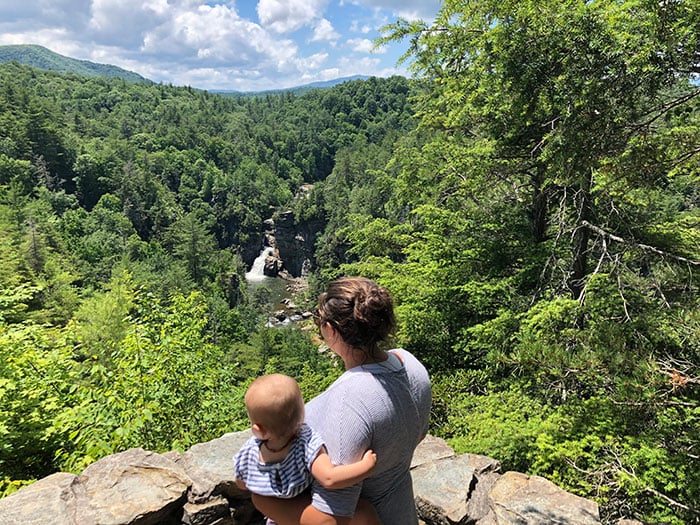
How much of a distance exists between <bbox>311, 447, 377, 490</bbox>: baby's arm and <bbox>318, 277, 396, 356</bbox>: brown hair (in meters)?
0.34

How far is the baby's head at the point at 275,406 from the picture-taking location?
4.67 ft

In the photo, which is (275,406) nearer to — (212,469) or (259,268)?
(212,469)

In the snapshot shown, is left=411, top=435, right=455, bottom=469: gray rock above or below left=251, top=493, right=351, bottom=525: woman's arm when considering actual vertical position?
below

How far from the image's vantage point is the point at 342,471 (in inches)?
50.1

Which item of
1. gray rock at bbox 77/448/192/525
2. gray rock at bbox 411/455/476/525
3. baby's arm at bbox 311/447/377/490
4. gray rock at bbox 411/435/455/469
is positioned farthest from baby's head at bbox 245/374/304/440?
gray rock at bbox 411/435/455/469

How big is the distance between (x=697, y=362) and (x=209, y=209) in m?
84.6

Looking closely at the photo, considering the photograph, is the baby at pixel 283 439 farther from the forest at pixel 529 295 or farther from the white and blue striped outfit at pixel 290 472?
the forest at pixel 529 295

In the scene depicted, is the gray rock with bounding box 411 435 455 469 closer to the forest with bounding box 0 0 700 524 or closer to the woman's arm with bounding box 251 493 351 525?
the forest with bounding box 0 0 700 524

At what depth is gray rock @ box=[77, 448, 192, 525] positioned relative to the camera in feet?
8.05

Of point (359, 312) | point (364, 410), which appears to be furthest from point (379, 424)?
point (359, 312)

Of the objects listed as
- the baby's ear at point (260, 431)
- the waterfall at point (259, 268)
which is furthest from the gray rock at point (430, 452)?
the waterfall at point (259, 268)

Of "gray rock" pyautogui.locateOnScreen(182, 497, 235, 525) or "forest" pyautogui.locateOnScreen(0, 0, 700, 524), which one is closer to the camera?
"gray rock" pyautogui.locateOnScreen(182, 497, 235, 525)

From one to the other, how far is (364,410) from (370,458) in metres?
0.15

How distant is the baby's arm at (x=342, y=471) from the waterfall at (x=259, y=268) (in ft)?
227
